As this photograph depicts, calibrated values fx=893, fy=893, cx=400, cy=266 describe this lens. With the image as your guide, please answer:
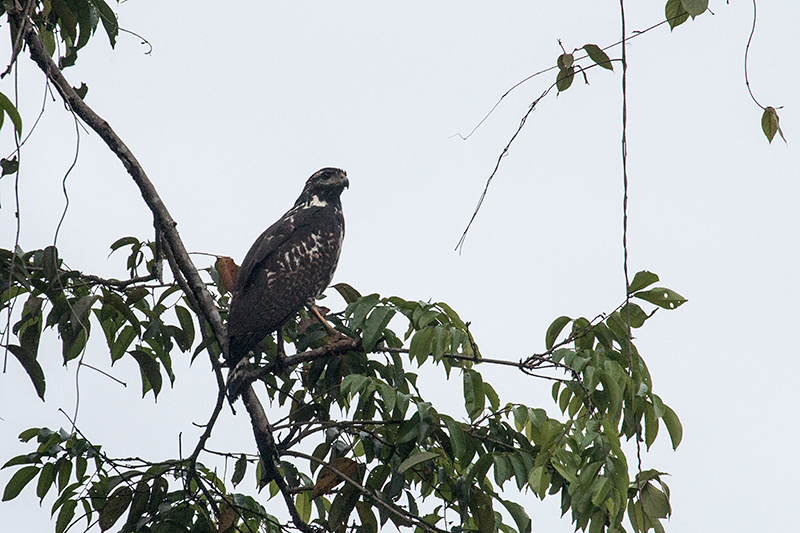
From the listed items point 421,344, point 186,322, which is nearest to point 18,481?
point 186,322

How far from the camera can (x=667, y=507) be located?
3.07m

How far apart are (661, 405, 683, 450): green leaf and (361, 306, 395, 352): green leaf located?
123 centimetres

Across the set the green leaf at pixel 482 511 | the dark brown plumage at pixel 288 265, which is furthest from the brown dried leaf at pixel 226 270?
the green leaf at pixel 482 511

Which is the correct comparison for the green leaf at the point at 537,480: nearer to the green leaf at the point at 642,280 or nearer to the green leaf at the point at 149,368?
the green leaf at the point at 642,280

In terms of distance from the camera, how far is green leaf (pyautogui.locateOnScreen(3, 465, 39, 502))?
4.28 meters

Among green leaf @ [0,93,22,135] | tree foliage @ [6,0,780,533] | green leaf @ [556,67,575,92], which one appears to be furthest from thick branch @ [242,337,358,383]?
green leaf @ [0,93,22,135]

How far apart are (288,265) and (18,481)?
87.4 inches

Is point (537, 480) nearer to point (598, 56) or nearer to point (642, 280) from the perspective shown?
point (642, 280)

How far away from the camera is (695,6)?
2162 millimetres

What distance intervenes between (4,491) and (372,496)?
183cm

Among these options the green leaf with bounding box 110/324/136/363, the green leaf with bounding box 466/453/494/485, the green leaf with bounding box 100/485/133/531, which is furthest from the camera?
the green leaf with bounding box 110/324/136/363

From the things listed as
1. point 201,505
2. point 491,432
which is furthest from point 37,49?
point 491,432

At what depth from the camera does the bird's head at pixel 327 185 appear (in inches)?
280

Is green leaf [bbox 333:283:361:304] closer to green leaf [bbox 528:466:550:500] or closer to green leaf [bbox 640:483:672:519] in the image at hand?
green leaf [bbox 528:466:550:500]
